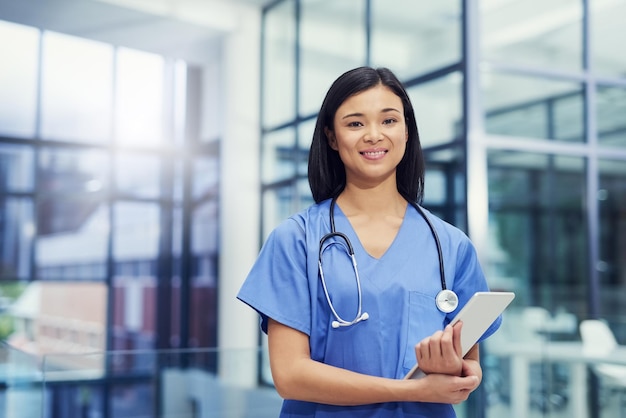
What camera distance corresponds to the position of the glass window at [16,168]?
6984 millimetres

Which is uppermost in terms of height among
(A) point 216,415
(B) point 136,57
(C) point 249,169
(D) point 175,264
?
(B) point 136,57

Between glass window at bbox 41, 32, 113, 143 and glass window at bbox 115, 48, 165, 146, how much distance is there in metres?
0.11

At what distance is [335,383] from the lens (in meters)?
1.03

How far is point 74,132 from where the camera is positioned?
24.0ft

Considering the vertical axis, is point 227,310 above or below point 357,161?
below

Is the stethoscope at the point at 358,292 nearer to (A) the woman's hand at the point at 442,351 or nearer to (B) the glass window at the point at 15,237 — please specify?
(A) the woman's hand at the point at 442,351

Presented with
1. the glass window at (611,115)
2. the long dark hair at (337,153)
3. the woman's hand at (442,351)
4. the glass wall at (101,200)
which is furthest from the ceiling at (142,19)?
the woman's hand at (442,351)

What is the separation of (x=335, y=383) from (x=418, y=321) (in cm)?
16

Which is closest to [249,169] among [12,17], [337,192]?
[12,17]

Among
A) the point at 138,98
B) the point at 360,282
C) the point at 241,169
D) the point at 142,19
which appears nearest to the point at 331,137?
the point at 360,282

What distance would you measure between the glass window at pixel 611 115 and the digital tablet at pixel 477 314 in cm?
474

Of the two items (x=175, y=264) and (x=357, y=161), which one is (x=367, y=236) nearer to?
(x=357, y=161)

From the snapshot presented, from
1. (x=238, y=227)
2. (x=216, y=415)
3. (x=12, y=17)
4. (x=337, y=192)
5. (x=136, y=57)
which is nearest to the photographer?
(x=337, y=192)

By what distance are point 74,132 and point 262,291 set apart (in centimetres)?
668
